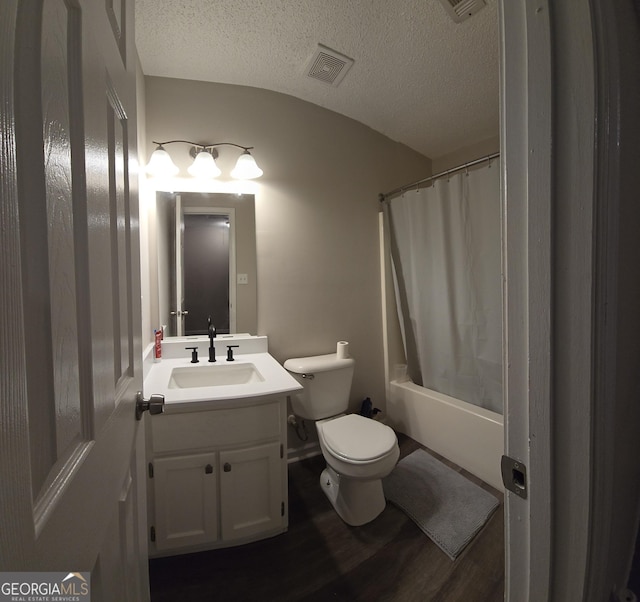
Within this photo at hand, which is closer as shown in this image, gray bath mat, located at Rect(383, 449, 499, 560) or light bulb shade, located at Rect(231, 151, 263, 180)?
gray bath mat, located at Rect(383, 449, 499, 560)

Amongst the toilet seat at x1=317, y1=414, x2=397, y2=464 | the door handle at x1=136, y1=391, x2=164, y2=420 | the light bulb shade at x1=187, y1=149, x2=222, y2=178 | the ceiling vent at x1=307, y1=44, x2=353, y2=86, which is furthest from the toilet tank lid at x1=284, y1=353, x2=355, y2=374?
the ceiling vent at x1=307, y1=44, x2=353, y2=86

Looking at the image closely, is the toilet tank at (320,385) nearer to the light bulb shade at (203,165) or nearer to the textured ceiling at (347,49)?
the light bulb shade at (203,165)

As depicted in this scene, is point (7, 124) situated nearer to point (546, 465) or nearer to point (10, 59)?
point (10, 59)

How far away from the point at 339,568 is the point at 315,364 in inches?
36.6

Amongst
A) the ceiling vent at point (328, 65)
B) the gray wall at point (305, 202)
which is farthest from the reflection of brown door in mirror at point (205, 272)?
the ceiling vent at point (328, 65)

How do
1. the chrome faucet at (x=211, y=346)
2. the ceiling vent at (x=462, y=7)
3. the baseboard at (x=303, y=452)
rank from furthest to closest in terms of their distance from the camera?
the baseboard at (x=303, y=452), the chrome faucet at (x=211, y=346), the ceiling vent at (x=462, y=7)

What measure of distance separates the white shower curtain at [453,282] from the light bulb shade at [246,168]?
106 centimetres

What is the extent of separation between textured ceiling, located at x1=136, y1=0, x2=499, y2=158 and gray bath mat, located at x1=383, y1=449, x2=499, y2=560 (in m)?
2.35

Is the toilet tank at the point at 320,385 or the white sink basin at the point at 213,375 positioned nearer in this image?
the white sink basin at the point at 213,375

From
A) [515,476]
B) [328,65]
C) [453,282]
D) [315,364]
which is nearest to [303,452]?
[315,364]

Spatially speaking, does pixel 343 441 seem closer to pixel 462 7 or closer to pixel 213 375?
pixel 213 375

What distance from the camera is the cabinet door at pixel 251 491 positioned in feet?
3.86

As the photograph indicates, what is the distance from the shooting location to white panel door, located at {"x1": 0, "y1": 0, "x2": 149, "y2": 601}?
9.1 inches

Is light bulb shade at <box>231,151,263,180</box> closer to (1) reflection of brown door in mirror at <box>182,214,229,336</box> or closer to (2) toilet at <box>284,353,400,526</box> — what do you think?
(1) reflection of brown door in mirror at <box>182,214,229,336</box>
